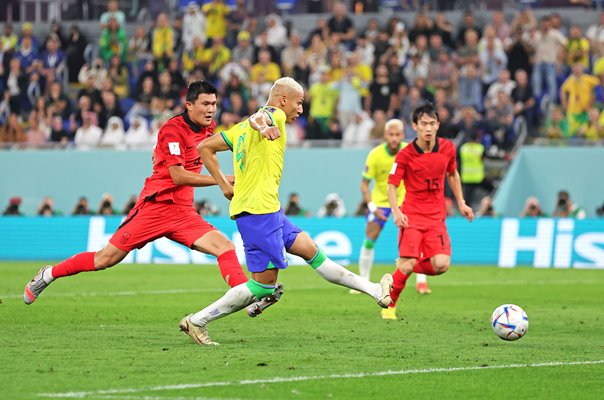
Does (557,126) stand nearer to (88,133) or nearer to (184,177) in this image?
(88,133)

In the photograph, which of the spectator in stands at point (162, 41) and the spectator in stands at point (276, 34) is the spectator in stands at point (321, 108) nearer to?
the spectator in stands at point (276, 34)

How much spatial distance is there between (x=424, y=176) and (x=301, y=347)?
396cm

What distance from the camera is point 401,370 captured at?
Result: 991cm

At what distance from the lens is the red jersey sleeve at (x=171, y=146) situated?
1234cm

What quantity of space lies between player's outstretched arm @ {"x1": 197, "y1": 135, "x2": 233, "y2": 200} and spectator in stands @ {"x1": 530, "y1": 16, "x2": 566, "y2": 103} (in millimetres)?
17082

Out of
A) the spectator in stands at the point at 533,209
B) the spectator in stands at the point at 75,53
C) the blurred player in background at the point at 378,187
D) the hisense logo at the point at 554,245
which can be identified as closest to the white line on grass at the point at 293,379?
the blurred player in background at the point at 378,187

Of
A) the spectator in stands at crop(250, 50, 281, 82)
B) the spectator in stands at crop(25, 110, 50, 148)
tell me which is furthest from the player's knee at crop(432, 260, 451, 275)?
the spectator in stands at crop(25, 110, 50, 148)

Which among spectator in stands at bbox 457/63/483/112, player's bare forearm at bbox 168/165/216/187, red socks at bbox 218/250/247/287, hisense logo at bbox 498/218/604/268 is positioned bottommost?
hisense logo at bbox 498/218/604/268

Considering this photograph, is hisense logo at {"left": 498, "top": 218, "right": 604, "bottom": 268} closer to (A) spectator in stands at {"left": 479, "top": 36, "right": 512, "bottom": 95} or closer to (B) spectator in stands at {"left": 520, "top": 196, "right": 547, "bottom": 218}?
(B) spectator in stands at {"left": 520, "top": 196, "right": 547, "bottom": 218}

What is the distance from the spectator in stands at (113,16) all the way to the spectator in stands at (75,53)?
0.67m

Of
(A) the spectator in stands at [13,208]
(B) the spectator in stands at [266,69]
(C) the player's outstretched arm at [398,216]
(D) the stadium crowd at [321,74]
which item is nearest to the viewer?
(C) the player's outstretched arm at [398,216]

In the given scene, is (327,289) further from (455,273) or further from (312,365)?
(312,365)

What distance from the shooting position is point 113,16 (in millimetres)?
32656

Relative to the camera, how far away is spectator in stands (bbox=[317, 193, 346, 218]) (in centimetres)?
2711
